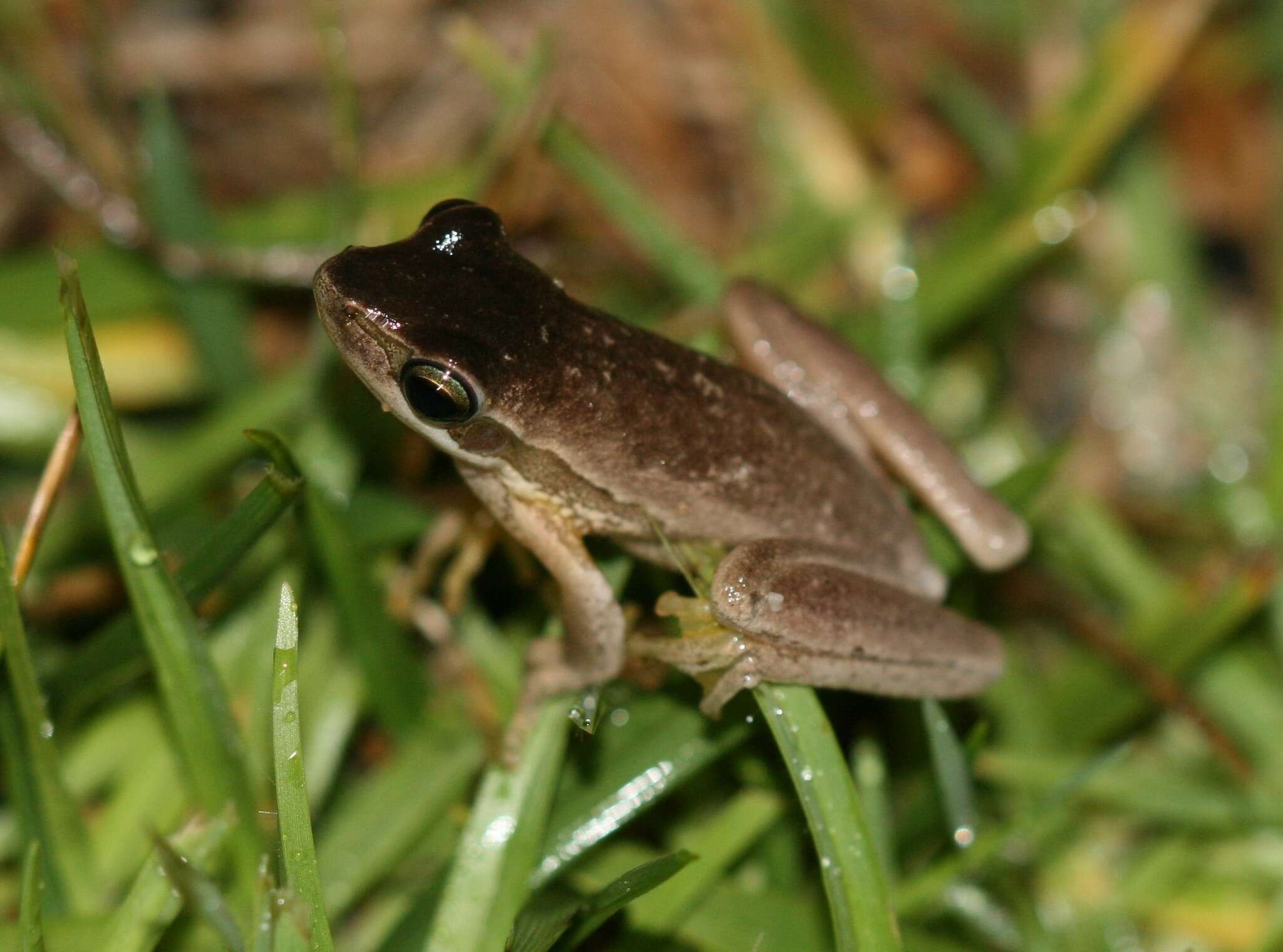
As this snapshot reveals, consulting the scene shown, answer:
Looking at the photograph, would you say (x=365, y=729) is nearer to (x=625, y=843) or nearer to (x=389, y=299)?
(x=625, y=843)

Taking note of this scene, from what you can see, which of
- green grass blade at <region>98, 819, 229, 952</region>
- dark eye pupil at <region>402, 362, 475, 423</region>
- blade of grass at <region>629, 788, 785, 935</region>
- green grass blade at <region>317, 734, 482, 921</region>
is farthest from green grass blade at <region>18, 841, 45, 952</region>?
blade of grass at <region>629, 788, 785, 935</region>

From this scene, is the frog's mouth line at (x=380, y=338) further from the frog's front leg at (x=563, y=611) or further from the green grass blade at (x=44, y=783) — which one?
the green grass blade at (x=44, y=783)

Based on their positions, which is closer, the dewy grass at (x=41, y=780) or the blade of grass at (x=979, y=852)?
the dewy grass at (x=41, y=780)

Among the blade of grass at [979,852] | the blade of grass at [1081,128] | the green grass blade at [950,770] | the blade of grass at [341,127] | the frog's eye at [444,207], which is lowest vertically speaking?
the blade of grass at [979,852]

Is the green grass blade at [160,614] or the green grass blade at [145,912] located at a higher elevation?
the green grass blade at [160,614]

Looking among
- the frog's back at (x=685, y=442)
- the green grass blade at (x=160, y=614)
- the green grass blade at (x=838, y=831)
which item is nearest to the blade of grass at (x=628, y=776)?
the green grass blade at (x=838, y=831)

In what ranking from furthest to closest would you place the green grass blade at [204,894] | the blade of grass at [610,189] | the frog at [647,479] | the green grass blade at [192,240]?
the green grass blade at [192,240] → the blade of grass at [610,189] → the frog at [647,479] → the green grass blade at [204,894]

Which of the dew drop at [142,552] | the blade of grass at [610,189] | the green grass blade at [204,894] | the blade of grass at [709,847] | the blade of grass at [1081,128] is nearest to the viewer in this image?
the green grass blade at [204,894]

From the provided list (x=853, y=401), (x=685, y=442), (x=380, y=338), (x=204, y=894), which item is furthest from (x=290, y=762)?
(x=853, y=401)

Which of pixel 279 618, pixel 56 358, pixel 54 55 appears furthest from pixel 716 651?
pixel 54 55
